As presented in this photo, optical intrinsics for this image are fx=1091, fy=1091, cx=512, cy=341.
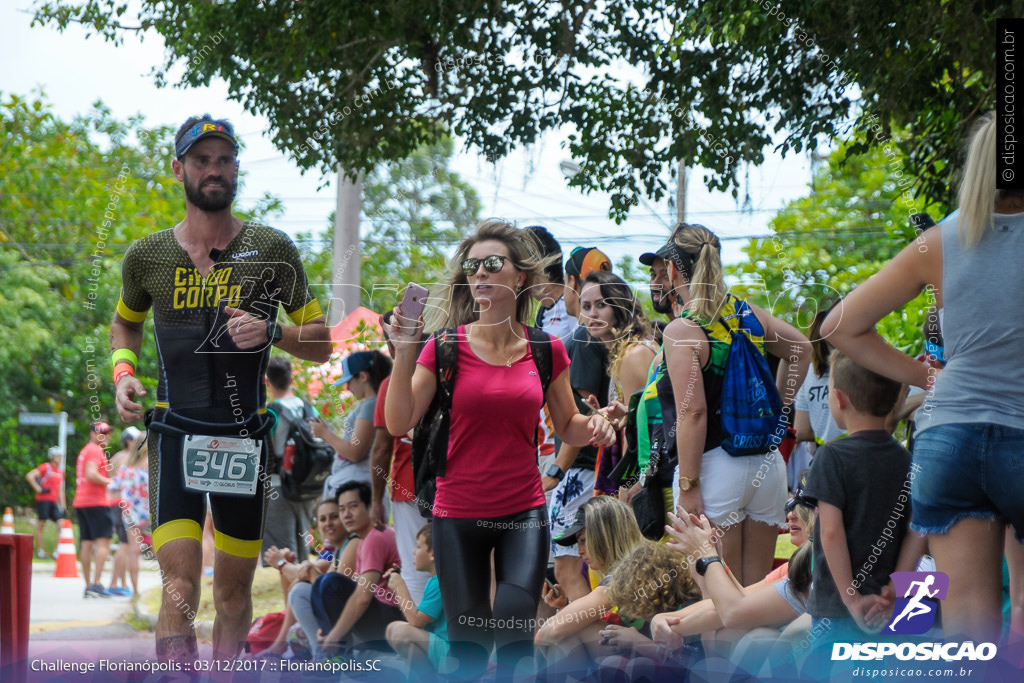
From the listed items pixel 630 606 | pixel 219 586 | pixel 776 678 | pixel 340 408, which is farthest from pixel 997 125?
pixel 340 408

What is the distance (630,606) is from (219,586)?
159cm

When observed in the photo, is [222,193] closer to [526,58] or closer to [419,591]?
[419,591]

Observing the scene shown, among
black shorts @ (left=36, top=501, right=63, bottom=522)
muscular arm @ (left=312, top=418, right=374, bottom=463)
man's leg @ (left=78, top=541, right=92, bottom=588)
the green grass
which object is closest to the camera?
muscular arm @ (left=312, top=418, right=374, bottom=463)

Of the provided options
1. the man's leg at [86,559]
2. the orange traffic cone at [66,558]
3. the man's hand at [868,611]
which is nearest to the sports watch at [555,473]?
the man's hand at [868,611]

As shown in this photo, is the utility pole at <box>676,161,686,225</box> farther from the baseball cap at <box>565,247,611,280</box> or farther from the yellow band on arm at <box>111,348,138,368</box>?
the yellow band on arm at <box>111,348,138,368</box>

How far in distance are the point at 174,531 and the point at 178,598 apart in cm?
25

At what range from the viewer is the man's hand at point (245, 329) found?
395 cm

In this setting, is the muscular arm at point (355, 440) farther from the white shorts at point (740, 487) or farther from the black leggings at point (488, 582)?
the black leggings at point (488, 582)

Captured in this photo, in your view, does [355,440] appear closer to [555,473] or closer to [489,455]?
[555,473]

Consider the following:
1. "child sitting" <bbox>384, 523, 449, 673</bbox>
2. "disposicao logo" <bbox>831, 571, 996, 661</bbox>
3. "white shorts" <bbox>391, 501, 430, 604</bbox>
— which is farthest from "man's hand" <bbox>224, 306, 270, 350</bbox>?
"disposicao logo" <bbox>831, 571, 996, 661</bbox>

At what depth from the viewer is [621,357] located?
16.7 feet

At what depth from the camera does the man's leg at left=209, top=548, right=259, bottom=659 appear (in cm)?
411

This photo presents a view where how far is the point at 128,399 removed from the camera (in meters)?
3.96

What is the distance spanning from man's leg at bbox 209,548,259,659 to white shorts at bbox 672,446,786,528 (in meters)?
1.75
